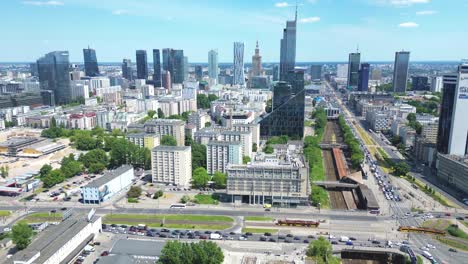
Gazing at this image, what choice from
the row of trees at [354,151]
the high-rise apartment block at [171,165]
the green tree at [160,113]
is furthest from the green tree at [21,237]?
the green tree at [160,113]

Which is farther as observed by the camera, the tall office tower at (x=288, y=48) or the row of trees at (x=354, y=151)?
the tall office tower at (x=288, y=48)

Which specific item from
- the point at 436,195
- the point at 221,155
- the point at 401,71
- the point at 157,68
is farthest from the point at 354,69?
the point at 221,155

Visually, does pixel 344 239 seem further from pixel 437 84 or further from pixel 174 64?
pixel 174 64

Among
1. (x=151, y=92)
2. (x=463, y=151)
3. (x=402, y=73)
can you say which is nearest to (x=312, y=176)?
(x=463, y=151)

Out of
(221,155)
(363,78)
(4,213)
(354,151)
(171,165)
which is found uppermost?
(363,78)

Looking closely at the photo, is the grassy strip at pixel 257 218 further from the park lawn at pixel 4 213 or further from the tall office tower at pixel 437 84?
the tall office tower at pixel 437 84

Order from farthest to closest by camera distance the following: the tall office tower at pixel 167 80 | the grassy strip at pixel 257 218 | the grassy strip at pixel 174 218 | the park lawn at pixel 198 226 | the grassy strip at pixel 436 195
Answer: the tall office tower at pixel 167 80, the grassy strip at pixel 436 195, the grassy strip at pixel 257 218, the grassy strip at pixel 174 218, the park lawn at pixel 198 226

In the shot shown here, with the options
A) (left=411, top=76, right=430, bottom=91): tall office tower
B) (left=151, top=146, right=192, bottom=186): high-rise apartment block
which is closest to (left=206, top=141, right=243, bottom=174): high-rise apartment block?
(left=151, top=146, right=192, bottom=186): high-rise apartment block
